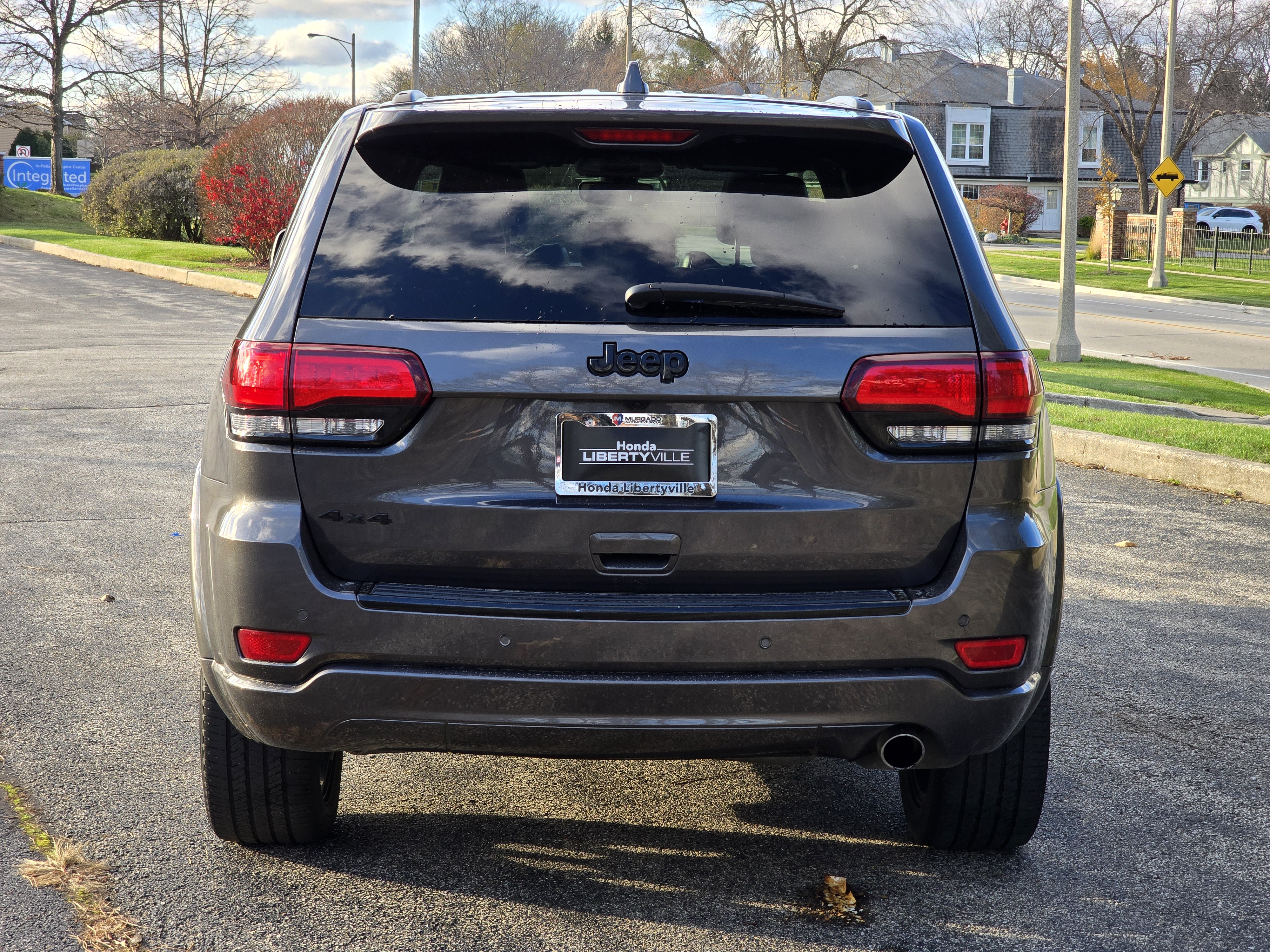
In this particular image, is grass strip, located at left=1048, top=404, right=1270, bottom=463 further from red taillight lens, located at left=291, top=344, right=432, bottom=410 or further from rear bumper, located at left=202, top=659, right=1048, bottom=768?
red taillight lens, located at left=291, top=344, right=432, bottom=410

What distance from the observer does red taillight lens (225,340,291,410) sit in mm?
2641

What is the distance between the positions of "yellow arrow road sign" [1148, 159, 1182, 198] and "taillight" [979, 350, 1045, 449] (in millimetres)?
31053

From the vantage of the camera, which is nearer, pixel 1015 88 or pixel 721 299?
pixel 721 299

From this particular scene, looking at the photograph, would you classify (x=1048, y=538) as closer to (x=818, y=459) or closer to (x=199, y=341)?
(x=818, y=459)

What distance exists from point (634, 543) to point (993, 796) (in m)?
1.26

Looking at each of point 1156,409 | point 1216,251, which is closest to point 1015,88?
point 1216,251

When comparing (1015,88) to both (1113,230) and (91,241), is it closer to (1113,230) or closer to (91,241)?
(1113,230)

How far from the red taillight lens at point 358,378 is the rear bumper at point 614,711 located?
56 cm

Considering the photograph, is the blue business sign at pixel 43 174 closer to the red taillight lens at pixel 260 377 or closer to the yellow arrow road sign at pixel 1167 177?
the yellow arrow road sign at pixel 1167 177

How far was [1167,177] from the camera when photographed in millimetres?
31172

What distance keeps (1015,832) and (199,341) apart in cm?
1398

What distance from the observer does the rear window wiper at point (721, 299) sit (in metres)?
2.65

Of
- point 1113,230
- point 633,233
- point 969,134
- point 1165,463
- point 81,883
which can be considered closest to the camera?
point 633,233

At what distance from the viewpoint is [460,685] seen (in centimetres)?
261
